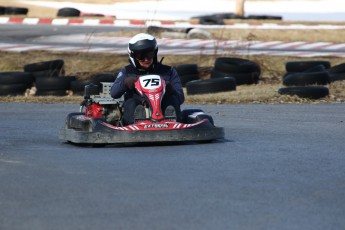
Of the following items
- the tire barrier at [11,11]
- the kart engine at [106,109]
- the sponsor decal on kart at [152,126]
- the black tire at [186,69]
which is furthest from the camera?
the tire barrier at [11,11]

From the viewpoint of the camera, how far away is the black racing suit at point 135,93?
9578 mm

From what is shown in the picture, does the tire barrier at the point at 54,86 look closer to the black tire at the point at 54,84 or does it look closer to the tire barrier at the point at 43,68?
the black tire at the point at 54,84

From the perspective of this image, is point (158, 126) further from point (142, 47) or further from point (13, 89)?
point (13, 89)

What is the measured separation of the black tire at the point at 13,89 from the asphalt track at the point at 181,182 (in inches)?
177

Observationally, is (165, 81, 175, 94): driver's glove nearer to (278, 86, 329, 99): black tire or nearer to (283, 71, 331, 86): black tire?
(278, 86, 329, 99): black tire

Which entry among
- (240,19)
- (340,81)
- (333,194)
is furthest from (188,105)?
(240,19)

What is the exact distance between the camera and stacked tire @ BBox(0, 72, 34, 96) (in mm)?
15745

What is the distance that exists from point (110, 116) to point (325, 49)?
1366 cm

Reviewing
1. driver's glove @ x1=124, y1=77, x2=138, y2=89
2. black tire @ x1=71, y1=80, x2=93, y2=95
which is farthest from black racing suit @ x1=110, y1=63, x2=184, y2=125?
black tire @ x1=71, y1=80, x2=93, y2=95

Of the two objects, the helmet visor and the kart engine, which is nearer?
the helmet visor

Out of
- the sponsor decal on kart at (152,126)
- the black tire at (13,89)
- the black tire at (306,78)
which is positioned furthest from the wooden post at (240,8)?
the sponsor decal on kart at (152,126)

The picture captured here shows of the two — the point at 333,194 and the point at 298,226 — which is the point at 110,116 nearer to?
the point at 333,194

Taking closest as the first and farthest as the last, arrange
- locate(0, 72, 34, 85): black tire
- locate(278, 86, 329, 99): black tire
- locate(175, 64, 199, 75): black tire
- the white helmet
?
the white helmet
locate(278, 86, 329, 99): black tire
locate(0, 72, 34, 85): black tire
locate(175, 64, 199, 75): black tire

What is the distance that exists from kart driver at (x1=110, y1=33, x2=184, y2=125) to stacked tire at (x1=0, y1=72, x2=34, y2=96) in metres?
5.97
